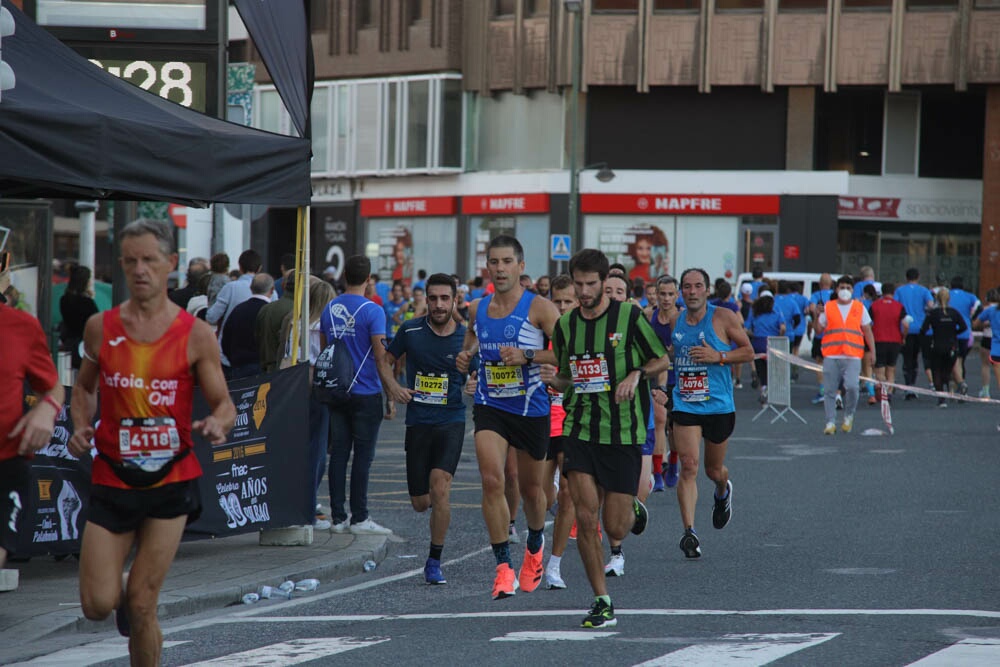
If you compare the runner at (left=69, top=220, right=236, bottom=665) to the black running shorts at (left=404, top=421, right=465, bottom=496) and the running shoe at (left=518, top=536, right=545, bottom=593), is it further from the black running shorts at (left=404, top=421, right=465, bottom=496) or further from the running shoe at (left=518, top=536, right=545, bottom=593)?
the black running shorts at (left=404, top=421, right=465, bottom=496)

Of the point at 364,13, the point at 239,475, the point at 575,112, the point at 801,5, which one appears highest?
the point at 364,13

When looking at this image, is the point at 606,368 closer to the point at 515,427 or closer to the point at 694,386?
the point at 515,427

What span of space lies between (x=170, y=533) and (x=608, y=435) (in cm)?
307

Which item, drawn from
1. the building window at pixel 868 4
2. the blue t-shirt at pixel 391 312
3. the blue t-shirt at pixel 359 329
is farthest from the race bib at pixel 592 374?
the building window at pixel 868 4

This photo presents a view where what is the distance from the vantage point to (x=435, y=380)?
10.2 metres

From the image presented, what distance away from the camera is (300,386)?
36.9 ft

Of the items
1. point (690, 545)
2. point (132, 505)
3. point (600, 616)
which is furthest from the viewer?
point (690, 545)

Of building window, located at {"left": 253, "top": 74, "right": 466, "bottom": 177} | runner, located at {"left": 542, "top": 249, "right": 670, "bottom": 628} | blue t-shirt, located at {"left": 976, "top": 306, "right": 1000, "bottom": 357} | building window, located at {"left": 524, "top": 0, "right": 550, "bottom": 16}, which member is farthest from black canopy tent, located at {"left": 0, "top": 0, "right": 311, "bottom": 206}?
building window, located at {"left": 253, "top": 74, "right": 466, "bottom": 177}

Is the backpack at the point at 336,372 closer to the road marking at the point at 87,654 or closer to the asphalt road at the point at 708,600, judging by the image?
the asphalt road at the point at 708,600

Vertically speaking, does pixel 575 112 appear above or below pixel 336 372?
above

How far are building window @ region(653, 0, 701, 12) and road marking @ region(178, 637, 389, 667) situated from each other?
3968cm

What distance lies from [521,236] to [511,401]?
38.4 meters

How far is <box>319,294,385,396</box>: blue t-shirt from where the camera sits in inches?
472

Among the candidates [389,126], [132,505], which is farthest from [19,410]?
[389,126]
